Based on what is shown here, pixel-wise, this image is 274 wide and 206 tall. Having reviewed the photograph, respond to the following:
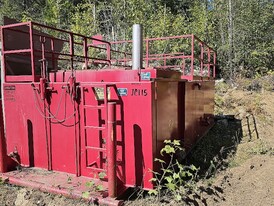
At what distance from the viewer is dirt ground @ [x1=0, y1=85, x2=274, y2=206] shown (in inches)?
157

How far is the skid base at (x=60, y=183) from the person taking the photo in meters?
3.82

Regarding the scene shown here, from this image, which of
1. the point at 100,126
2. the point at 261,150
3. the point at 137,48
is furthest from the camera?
the point at 261,150

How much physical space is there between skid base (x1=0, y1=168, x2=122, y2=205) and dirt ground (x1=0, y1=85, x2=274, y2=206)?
10 centimetres

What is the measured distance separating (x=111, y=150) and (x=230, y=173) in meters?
2.43

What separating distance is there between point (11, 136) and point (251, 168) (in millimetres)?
4679

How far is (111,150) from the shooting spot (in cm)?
377

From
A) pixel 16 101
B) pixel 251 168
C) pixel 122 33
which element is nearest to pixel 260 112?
pixel 251 168

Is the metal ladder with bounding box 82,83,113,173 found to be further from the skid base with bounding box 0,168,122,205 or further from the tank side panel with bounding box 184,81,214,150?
the tank side panel with bounding box 184,81,214,150

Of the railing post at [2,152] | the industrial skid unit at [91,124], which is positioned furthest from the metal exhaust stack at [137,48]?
the railing post at [2,152]

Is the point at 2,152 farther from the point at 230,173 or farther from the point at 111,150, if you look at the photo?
the point at 230,173

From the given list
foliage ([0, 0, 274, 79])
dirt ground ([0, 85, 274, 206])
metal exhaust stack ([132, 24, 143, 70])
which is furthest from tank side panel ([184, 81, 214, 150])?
foliage ([0, 0, 274, 79])

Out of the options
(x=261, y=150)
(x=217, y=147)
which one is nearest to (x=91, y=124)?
(x=217, y=147)

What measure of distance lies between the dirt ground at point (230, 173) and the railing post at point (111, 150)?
32 centimetres

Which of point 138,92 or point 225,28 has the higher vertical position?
point 225,28
